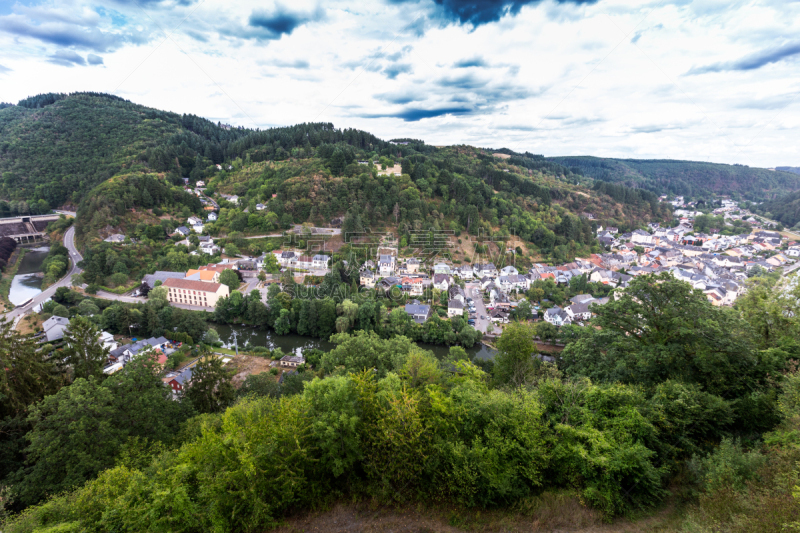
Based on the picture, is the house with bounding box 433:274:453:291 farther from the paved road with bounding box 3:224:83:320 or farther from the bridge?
the bridge

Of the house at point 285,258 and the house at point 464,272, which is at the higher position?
the house at point 285,258

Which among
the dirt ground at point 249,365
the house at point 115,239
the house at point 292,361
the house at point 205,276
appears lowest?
the dirt ground at point 249,365

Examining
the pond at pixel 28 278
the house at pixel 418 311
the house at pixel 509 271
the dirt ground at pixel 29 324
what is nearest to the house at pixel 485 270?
the house at pixel 509 271

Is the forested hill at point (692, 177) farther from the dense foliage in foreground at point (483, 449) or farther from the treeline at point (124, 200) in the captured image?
the dense foliage in foreground at point (483, 449)

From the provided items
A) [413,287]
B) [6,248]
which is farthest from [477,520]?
[6,248]

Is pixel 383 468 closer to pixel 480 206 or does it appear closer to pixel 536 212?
pixel 480 206

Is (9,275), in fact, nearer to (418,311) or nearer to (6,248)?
(6,248)

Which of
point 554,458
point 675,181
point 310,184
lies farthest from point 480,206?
point 675,181
